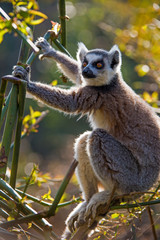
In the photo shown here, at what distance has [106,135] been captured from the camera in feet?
12.9

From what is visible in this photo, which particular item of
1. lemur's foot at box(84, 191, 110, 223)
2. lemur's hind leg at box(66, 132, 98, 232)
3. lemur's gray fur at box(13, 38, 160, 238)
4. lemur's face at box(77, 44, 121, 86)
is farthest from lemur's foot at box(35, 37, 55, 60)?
lemur's foot at box(84, 191, 110, 223)

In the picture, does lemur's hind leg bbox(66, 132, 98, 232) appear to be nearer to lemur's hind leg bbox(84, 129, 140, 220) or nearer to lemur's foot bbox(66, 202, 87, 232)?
lemur's foot bbox(66, 202, 87, 232)

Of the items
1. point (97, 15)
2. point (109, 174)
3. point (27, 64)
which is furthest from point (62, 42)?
point (97, 15)

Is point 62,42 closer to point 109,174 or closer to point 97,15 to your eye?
point 109,174

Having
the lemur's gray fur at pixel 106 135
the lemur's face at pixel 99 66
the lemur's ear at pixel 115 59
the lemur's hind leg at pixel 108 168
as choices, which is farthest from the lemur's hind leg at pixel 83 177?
the lemur's ear at pixel 115 59

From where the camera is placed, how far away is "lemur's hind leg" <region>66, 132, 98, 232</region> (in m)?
4.04

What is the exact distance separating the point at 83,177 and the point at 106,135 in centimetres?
59

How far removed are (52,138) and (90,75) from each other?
798 cm

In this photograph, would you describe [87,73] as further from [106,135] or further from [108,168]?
[108,168]

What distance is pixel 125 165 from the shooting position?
13.0ft

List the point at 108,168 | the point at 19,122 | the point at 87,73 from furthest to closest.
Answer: the point at 87,73 → the point at 108,168 → the point at 19,122

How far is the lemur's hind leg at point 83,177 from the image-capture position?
4.04 meters

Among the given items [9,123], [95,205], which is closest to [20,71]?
[9,123]

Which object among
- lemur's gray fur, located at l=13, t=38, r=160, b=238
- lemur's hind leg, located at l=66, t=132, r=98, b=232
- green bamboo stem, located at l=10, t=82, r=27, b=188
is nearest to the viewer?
green bamboo stem, located at l=10, t=82, r=27, b=188
